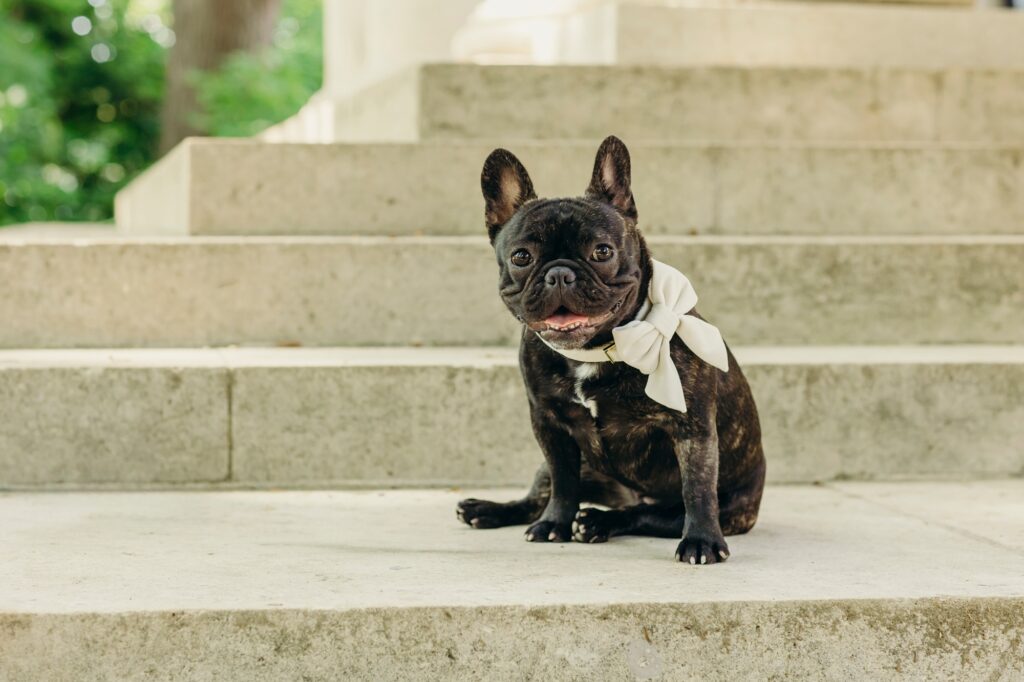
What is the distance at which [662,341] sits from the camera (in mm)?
3469

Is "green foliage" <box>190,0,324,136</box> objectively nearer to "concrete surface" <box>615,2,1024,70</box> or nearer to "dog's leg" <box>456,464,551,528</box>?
"concrete surface" <box>615,2,1024,70</box>

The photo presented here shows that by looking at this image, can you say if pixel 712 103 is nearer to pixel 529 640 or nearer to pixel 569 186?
pixel 569 186

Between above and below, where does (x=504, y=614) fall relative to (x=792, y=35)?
below

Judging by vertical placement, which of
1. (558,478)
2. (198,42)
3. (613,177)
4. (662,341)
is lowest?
(558,478)

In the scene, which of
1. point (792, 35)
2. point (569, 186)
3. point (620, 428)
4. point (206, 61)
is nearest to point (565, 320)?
point (620, 428)

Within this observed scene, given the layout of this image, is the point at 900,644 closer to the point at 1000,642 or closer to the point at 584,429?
the point at 1000,642

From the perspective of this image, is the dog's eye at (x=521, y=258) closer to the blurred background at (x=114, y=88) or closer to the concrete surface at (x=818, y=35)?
the concrete surface at (x=818, y=35)

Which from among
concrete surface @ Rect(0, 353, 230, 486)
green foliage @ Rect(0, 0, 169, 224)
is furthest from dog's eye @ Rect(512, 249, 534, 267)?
green foliage @ Rect(0, 0, 169, 224)

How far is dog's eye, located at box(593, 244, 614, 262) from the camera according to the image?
11.0 feet

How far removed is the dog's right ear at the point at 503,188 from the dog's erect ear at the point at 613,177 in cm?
17

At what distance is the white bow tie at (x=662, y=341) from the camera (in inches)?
135

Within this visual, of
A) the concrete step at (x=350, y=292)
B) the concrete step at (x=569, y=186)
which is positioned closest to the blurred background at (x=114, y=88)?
the concrete step at (x=569, y=186)

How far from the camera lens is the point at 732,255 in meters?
5.48

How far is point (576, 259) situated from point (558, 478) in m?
0.68
